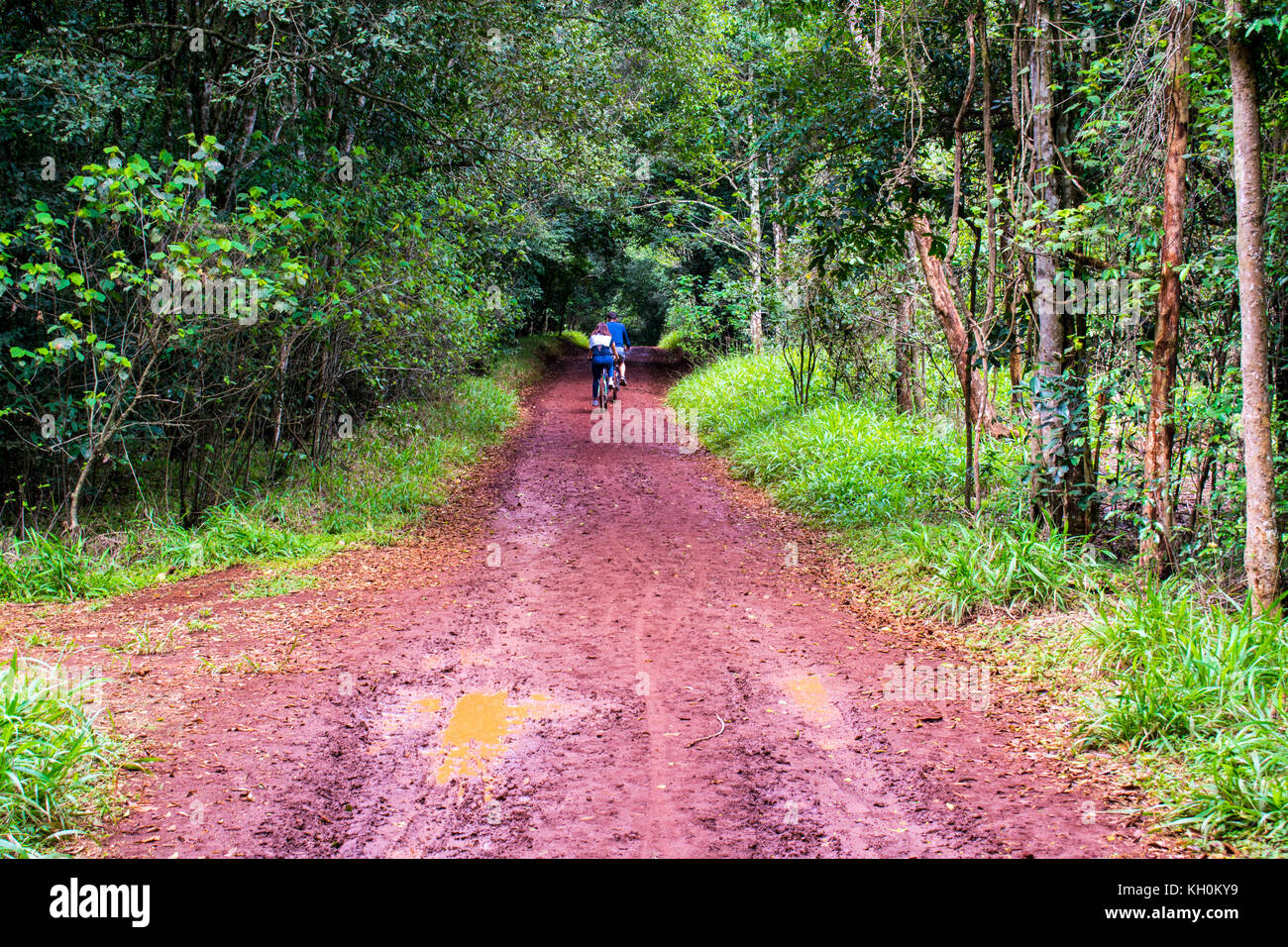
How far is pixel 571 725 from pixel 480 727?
51cm

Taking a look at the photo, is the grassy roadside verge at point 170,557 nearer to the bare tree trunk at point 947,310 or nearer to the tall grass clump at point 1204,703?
the tall grass clump at point 1204,703

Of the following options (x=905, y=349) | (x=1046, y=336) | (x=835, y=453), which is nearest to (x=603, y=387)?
(x=905, y=349)

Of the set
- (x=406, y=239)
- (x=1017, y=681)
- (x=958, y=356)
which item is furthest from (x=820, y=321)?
(x=1017, y=681)

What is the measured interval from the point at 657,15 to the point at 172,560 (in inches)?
494

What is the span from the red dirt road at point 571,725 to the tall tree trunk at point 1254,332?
170 cm

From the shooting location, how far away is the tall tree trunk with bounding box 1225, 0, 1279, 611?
4.99 meters

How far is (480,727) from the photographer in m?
4.77

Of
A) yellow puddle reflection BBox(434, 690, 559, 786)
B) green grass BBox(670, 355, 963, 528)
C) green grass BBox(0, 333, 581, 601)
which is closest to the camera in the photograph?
yellow puddle reflection BBox(434, 690, 559, 786)

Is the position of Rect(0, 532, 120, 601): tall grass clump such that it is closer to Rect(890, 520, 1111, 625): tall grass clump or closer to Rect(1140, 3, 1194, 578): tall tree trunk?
Rect(890, 520, 1111, 625): tall grass clump

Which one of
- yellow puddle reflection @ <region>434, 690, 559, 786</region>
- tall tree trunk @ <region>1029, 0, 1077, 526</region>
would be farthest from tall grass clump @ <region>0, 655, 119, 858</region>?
tall tree trunk @ <region>1029, 0, 1077, 526</region>

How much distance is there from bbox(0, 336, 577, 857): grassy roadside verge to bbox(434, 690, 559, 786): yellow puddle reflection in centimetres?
149

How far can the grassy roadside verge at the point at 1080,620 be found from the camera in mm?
3783

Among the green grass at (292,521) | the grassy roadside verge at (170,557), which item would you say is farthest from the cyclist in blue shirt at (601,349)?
the green grass at (292,521)
